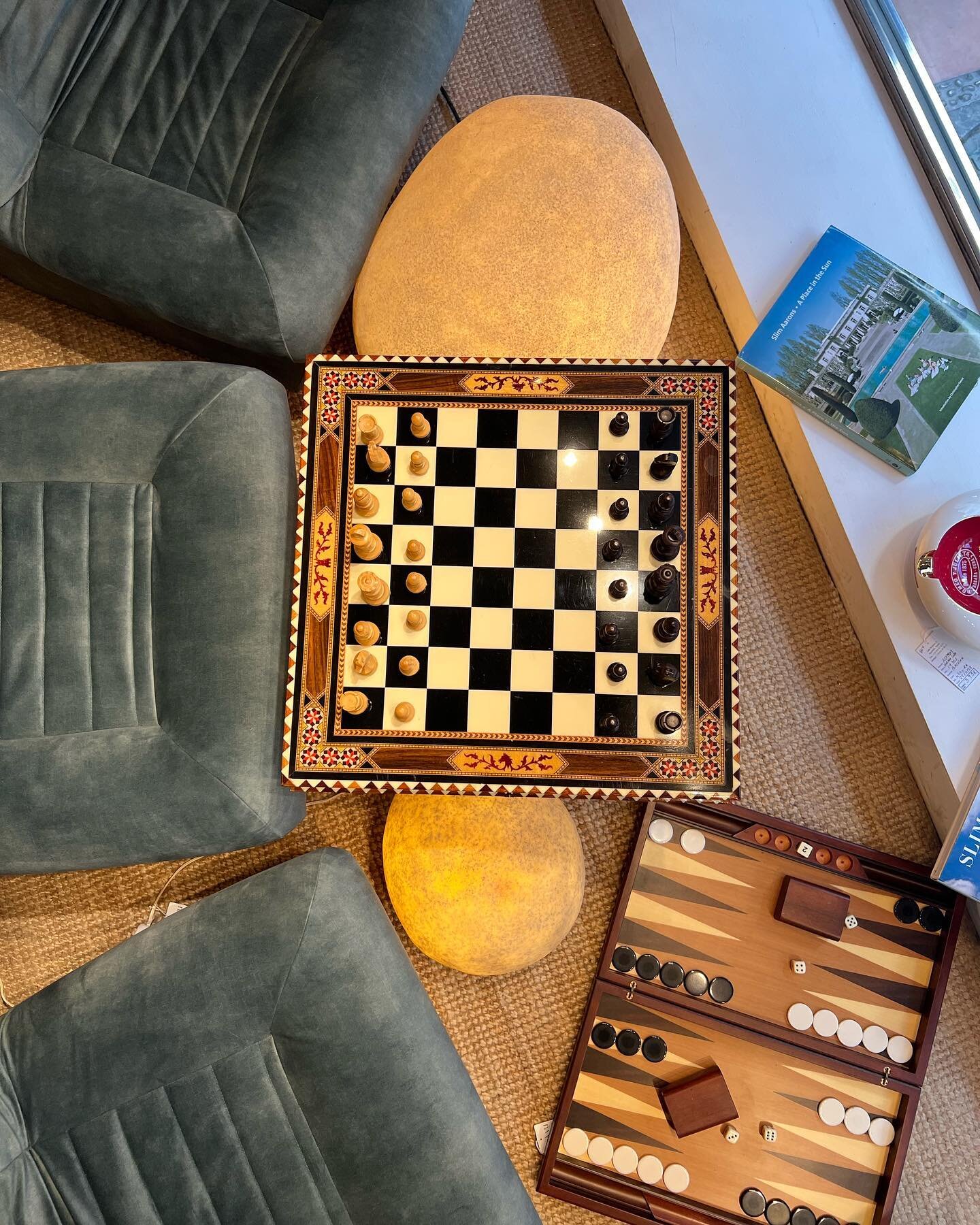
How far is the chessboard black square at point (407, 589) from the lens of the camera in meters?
1.73

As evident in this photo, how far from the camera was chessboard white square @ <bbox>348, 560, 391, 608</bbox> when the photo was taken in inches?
67.9

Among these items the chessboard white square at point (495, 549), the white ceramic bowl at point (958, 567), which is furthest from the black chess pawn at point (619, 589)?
the white ceramic bowl at point (958, 567)

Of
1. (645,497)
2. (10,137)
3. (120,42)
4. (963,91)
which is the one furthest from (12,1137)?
(963,91)

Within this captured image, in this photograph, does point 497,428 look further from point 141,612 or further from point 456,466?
point 141,612

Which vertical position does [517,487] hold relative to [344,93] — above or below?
below

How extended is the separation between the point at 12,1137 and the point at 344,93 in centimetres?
236

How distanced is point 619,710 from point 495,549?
430 mm

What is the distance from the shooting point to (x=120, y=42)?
201cm

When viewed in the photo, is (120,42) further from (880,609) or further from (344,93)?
(880,609)

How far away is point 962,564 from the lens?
196 centimetres

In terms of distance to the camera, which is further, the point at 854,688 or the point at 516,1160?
the point at 854,688

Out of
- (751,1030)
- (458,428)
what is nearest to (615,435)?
(458,428)

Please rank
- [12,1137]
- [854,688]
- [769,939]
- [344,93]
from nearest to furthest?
[12,1137] < [344,93] < [769,939] < [854,688]

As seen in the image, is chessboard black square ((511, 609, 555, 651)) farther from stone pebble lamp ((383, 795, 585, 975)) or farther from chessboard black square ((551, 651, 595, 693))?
stone pebble lamp ((383, 795, 585, 975))
